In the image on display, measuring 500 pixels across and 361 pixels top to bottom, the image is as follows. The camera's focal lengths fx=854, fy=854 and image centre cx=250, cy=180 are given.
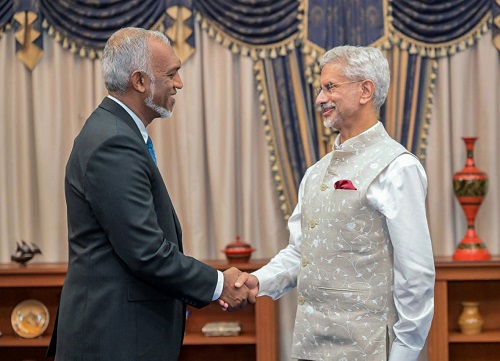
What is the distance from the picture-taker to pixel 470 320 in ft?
14.4

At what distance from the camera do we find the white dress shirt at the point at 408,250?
248cm

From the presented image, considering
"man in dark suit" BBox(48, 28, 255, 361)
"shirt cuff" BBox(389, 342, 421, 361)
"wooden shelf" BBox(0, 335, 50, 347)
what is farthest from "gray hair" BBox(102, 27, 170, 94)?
"wooden shelf" BBox(0, 335, 50, 347)

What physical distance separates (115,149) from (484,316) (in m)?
2.83

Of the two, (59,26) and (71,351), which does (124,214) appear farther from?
(59,26)

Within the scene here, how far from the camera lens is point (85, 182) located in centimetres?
243

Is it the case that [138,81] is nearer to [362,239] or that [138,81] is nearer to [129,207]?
[129,207]

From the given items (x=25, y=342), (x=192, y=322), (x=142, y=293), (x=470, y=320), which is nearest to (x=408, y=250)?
(x=142, y=293)

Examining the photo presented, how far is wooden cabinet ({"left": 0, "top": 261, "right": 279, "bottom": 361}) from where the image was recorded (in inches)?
172

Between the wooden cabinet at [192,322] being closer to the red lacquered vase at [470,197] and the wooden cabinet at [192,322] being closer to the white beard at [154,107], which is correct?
the red lacquered vase at [470,197]

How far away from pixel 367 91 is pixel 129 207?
0.87 m

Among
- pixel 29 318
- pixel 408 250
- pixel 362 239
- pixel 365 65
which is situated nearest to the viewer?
pixel 408 250

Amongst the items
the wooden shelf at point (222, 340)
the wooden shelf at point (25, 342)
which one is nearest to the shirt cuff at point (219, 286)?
the wooden shelf at point (222, 340)

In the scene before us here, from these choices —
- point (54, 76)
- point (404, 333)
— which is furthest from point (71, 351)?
point (54, 76)

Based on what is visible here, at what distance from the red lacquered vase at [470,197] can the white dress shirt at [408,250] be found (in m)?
1.85
